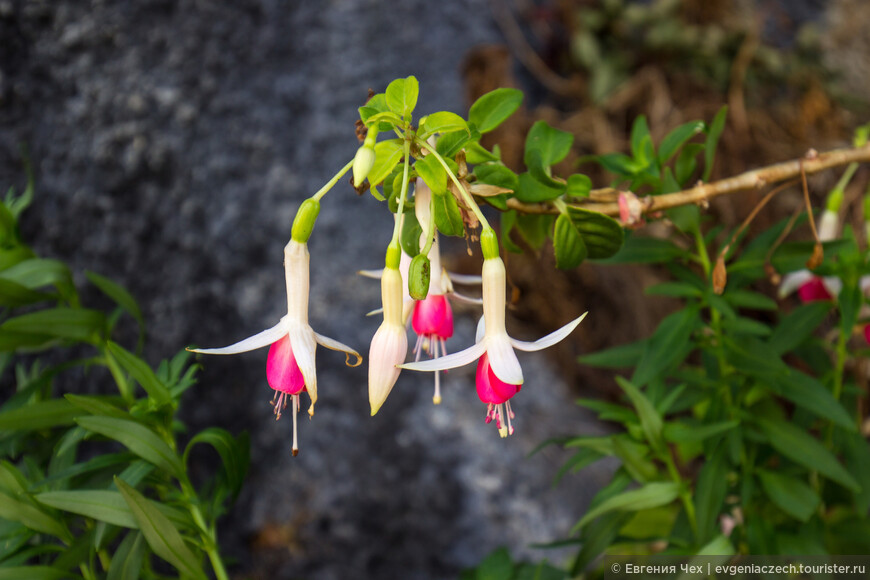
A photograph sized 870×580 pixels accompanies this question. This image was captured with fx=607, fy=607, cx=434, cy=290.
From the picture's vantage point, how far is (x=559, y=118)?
5.05 ft

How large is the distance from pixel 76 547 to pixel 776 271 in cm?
72

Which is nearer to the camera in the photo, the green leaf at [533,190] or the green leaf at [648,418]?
the green leaf at [533,190]

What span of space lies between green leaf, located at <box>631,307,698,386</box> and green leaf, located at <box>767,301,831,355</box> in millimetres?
111

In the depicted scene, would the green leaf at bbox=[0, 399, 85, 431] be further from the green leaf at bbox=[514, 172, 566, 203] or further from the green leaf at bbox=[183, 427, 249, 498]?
the green leaf at bbox=[514, 172, 566, 203]

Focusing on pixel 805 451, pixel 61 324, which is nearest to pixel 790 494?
pixel 805 451

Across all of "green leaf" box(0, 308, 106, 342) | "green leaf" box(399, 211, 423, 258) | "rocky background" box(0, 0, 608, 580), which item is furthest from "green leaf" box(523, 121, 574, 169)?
"rocky background" box(0, 0, 608, 580)

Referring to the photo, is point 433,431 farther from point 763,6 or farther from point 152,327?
point 763,6

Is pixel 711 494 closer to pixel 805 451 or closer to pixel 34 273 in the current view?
pixel 805 451

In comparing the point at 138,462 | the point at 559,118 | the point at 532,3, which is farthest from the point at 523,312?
the point at 138,462

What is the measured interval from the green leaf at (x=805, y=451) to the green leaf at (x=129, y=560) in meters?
0.61

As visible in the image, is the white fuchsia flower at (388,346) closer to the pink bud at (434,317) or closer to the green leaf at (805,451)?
the pink bud at (434,317)

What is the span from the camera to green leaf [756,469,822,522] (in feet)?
1.97

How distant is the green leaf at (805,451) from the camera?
0.60 meters

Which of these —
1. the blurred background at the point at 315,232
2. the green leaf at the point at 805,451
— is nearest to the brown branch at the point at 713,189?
the green leaf at the point at 805,451
